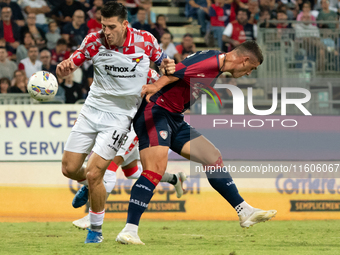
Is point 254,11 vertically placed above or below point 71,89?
above

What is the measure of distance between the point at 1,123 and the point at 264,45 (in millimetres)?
5854

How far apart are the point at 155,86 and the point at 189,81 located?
488mm

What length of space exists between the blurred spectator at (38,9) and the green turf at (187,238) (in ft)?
18.7

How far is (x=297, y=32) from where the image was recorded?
36.0ft

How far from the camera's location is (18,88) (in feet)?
30.6

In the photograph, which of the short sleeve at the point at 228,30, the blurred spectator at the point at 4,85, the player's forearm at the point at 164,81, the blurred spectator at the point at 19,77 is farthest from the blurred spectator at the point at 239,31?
the player's forearm at the point at 164,81

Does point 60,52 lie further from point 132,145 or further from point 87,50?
point 87,50

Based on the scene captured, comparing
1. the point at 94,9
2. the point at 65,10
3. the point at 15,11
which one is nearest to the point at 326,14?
the point at 94,9

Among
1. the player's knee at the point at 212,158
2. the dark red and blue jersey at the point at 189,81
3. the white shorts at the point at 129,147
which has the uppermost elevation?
the dark red and blue jersey at the point at 189,81

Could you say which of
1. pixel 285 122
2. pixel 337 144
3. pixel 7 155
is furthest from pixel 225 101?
pixel 7 155

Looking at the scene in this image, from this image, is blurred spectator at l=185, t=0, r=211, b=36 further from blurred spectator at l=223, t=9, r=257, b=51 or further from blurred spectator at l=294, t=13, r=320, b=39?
blurred spectator at l=294, t=13, r=320, b=39

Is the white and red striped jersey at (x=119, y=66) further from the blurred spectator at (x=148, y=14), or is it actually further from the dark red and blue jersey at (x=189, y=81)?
the blurred spectator at (x=148, y=14)

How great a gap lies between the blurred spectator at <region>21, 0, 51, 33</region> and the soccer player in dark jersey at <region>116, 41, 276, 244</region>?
7069 mm

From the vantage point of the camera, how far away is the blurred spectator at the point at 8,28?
11187 millimetres
